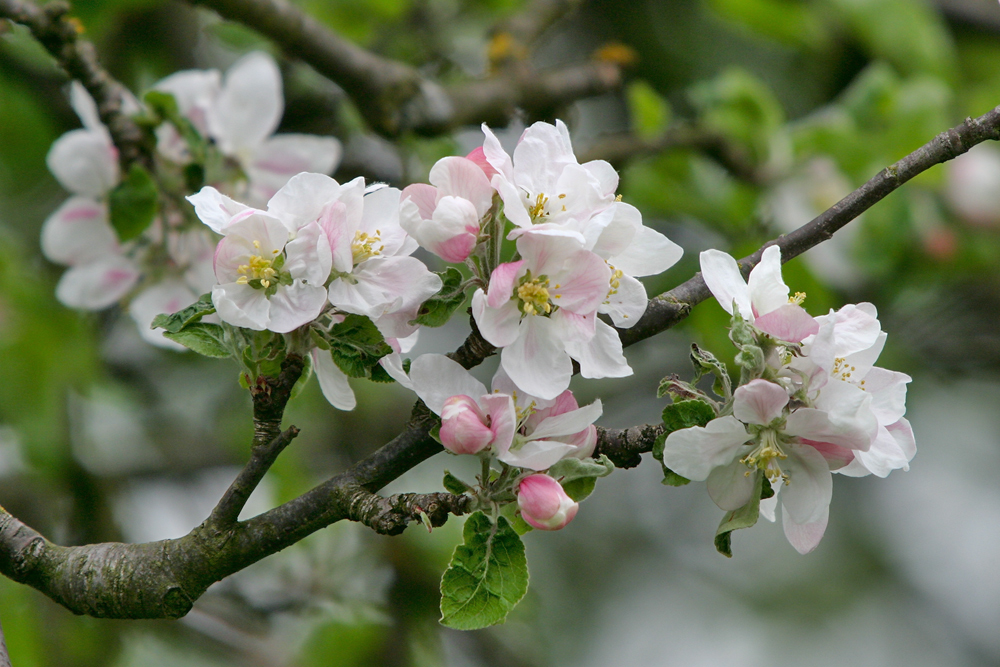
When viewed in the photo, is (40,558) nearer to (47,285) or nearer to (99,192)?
(99,192)

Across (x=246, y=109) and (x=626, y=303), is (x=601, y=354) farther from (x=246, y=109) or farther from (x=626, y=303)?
(x=246, y=109)

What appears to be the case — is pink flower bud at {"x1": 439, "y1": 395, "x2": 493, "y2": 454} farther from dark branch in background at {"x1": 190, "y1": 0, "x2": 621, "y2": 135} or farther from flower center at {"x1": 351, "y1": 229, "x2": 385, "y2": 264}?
dark branch in background at {"x1": 190, "y1": 0, "x2": 621, "y2": 135}

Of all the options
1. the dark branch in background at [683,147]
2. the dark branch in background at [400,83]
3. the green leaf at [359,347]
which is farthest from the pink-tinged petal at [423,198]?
the dark branch in background at [683,147]

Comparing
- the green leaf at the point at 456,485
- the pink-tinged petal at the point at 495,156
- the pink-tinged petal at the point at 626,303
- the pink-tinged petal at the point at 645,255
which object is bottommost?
the green leaf at the point at 456,485

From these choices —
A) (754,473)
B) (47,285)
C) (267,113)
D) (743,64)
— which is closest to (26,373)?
(47,285)

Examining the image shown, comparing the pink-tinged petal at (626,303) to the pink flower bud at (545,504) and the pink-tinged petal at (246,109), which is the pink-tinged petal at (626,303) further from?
the pink-tinged petal at (246,109)

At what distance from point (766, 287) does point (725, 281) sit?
4 cm

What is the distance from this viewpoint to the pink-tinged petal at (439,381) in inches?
36.8

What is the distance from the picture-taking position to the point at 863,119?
2445 mm

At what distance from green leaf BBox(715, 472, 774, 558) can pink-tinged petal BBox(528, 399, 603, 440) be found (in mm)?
185

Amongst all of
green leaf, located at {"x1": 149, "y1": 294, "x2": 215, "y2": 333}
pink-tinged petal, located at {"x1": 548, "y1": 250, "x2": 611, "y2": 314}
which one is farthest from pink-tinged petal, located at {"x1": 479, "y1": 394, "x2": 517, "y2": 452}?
green leaf, located at {"x1": 149, "y1": 294, "x2": 215, "y2": 333}

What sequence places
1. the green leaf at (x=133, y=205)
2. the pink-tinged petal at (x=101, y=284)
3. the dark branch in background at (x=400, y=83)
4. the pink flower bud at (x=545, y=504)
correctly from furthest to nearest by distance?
the dark branch in background at (x=400, y=83) → the pink-tinged petal at (x=101, y=284) → the green leaf at (x=133, y=205) → the pink flower bud at (x=545, y=504)

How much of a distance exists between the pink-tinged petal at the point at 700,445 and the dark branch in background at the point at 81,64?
1.14 meters

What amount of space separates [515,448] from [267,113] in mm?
1094
